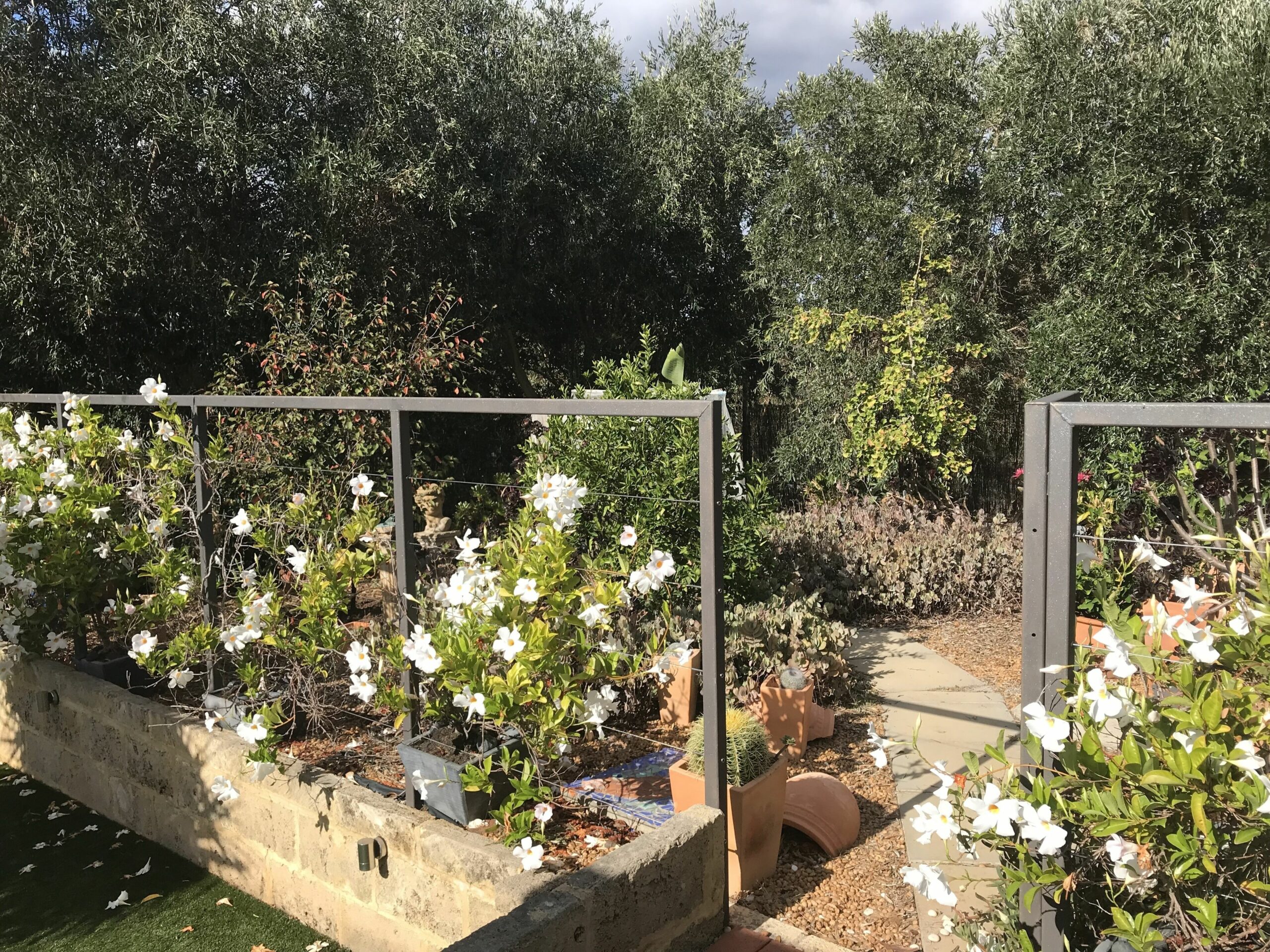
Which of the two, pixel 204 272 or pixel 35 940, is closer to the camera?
pixel 35 940

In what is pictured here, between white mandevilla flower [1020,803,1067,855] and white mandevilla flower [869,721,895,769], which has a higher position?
white mandevilla flower [1020,803,1067,855]

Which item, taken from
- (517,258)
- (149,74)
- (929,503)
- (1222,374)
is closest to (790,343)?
(929,503)

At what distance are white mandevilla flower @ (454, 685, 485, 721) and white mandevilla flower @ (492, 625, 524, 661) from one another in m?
0.14

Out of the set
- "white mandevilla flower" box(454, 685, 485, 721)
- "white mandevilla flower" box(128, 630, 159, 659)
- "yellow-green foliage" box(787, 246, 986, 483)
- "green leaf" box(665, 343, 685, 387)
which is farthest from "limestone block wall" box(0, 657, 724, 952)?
"yellow-green foliage" box(787, 246, 986, 483)

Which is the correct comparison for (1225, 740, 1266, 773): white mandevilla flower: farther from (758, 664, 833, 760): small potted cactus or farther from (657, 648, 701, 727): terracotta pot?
(657, 648, 701, 727): terracotta pot

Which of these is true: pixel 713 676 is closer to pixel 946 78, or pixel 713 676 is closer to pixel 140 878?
pixel 140 878

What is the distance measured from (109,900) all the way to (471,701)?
1.95 metres

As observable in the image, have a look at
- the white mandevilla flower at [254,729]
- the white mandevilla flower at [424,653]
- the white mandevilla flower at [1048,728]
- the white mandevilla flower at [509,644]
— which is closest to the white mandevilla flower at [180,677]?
the white mandevilla flower at [254,729]

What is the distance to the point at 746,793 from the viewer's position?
9.09 ft

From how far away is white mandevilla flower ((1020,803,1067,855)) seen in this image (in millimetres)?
1583

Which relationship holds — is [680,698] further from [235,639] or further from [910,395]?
[910,395]

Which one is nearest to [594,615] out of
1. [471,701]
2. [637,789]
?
[471,701]

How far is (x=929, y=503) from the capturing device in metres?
7.96

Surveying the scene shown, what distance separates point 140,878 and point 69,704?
1.03 meters
